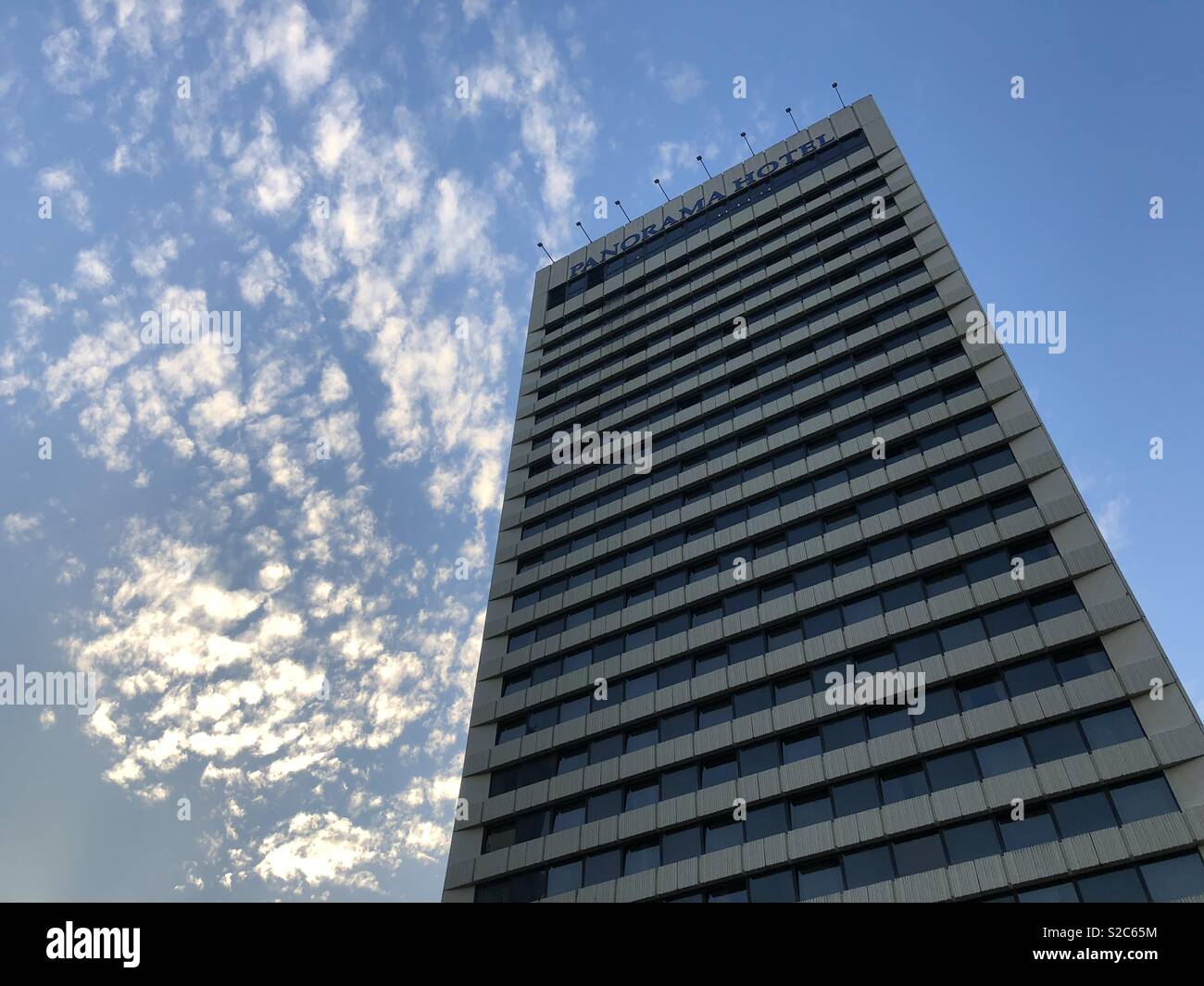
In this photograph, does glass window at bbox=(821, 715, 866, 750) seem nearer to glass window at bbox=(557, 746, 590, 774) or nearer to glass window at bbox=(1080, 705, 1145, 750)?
glass window at bbox=(1080, 705, 1145, 750)

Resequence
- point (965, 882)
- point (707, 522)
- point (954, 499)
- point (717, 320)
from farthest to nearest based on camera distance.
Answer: point (717, 320), point (707, 522), point (954, 499), point (965, 882)

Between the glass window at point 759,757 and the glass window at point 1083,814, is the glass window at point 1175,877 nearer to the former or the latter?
the glass window at point 1083,814

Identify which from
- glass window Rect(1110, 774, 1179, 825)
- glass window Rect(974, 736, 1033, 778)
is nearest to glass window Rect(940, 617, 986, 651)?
glass window Rect(974, 736, 1033, 778)

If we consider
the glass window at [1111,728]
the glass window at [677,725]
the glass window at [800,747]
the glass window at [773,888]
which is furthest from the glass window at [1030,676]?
the glass window at [677,725]

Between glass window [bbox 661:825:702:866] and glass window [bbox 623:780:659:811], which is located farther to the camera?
glass window [bbox 623:780:659:811]

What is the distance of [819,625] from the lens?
37.9 m

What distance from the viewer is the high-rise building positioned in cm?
2900

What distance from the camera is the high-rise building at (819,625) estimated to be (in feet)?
95.1

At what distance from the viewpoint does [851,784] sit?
32312 millimetres

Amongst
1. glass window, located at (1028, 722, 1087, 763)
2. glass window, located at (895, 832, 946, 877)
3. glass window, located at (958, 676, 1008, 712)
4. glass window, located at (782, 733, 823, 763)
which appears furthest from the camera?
glass window, located at (782, 733, 823, 763)

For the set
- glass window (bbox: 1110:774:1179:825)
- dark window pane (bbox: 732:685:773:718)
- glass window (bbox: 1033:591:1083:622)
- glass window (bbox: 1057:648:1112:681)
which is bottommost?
glass window (bbox: 1110:774:1179:825)
